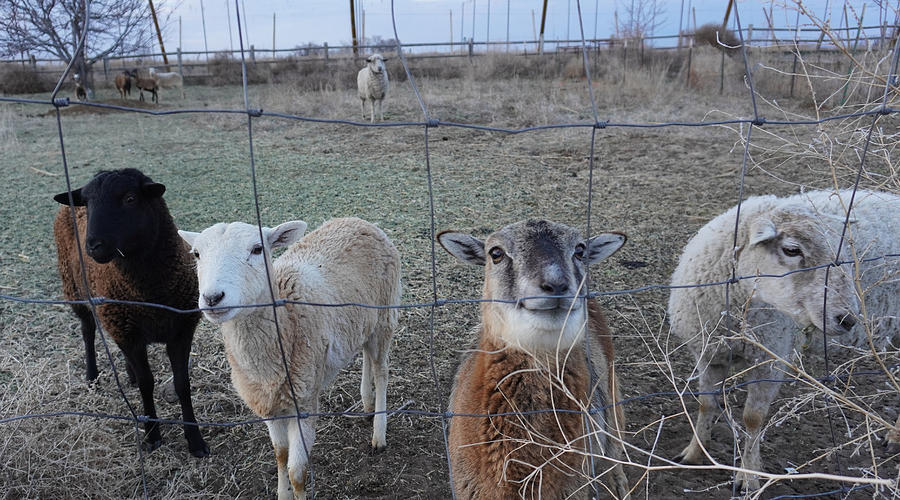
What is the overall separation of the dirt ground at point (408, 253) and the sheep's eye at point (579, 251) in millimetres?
615

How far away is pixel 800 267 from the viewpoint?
339cm

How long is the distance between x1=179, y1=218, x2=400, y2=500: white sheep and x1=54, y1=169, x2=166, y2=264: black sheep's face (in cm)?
47

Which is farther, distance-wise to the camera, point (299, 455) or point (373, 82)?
point (373, 82)

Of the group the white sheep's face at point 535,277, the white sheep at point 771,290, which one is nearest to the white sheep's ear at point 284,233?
the white sheep's face at point 535,277

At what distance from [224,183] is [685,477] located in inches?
306

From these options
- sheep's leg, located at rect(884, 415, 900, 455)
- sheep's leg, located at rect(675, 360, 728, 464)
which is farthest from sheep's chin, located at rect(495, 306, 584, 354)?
sheep's leg, located at rect(884, 415, 900, 455)

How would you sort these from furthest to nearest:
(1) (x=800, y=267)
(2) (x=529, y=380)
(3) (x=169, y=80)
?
1. (3) (x=169, y=80)
2. (1) (x=800, y=267)
3. (2) (x=529, y=380)

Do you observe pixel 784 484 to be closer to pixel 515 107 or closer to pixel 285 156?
pixel 285 156

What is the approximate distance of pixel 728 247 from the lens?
12.6 ft

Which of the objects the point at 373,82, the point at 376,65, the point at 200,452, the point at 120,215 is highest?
the point at 376,65

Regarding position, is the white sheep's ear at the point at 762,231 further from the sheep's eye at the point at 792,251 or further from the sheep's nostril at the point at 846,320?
the sheep's nostril at the point at 846,320

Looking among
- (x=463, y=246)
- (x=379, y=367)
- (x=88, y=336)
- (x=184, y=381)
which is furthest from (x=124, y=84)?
(x=463, y=246)

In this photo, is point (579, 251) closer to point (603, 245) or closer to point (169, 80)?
point (603, 245)

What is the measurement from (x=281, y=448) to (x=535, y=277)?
5.80ft
